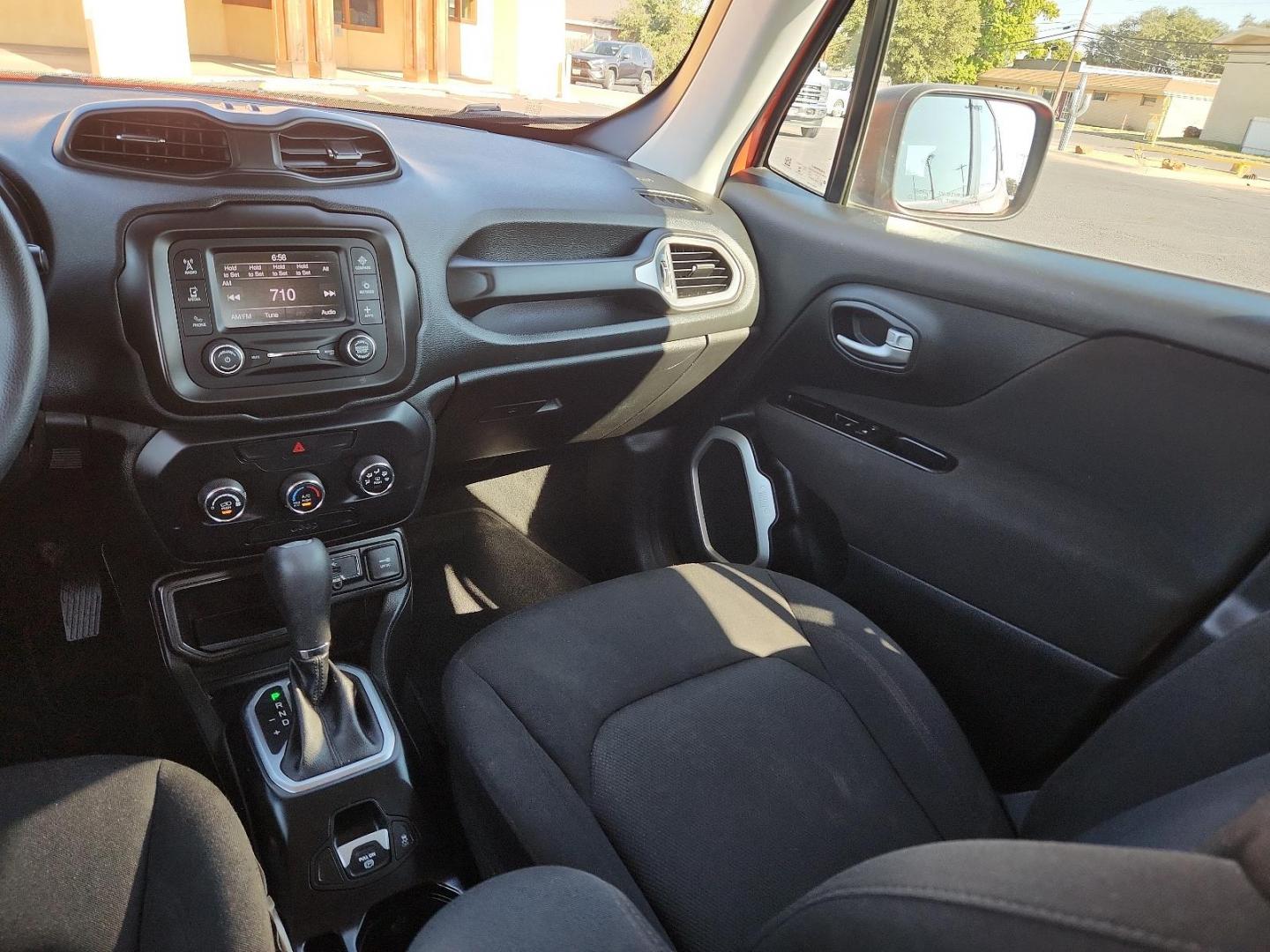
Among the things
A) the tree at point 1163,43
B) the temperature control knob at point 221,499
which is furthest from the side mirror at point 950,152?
the temperature control knob at point 221,499

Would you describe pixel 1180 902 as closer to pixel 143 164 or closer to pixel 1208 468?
pixel 1208 468

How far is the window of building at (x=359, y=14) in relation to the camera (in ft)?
6.39

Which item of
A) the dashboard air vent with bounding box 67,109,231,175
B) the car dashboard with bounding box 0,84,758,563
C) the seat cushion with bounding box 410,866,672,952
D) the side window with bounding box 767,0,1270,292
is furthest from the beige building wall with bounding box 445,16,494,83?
the seat cushion with bounding box 410,866,672,952

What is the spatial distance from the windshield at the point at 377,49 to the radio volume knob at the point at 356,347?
0.51 m

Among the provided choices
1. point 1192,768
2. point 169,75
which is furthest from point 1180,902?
point 169,75

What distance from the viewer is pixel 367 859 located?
4.63 feet

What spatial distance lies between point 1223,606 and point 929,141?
103cm

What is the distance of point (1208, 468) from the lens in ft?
4.45

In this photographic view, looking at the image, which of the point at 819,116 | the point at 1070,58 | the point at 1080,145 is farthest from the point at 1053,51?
the point at 819,116

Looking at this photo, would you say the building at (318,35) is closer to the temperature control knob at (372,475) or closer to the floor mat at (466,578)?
the temperature control knob at (372,475)

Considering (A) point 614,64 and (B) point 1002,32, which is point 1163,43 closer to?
(B) point 1002,32

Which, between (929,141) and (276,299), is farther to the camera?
(929,141)

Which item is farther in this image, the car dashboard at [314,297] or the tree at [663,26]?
the tree at [663,26]

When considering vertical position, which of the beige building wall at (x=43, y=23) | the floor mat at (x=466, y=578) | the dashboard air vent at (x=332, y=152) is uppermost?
the beige building wall at (x=43, y=23)
